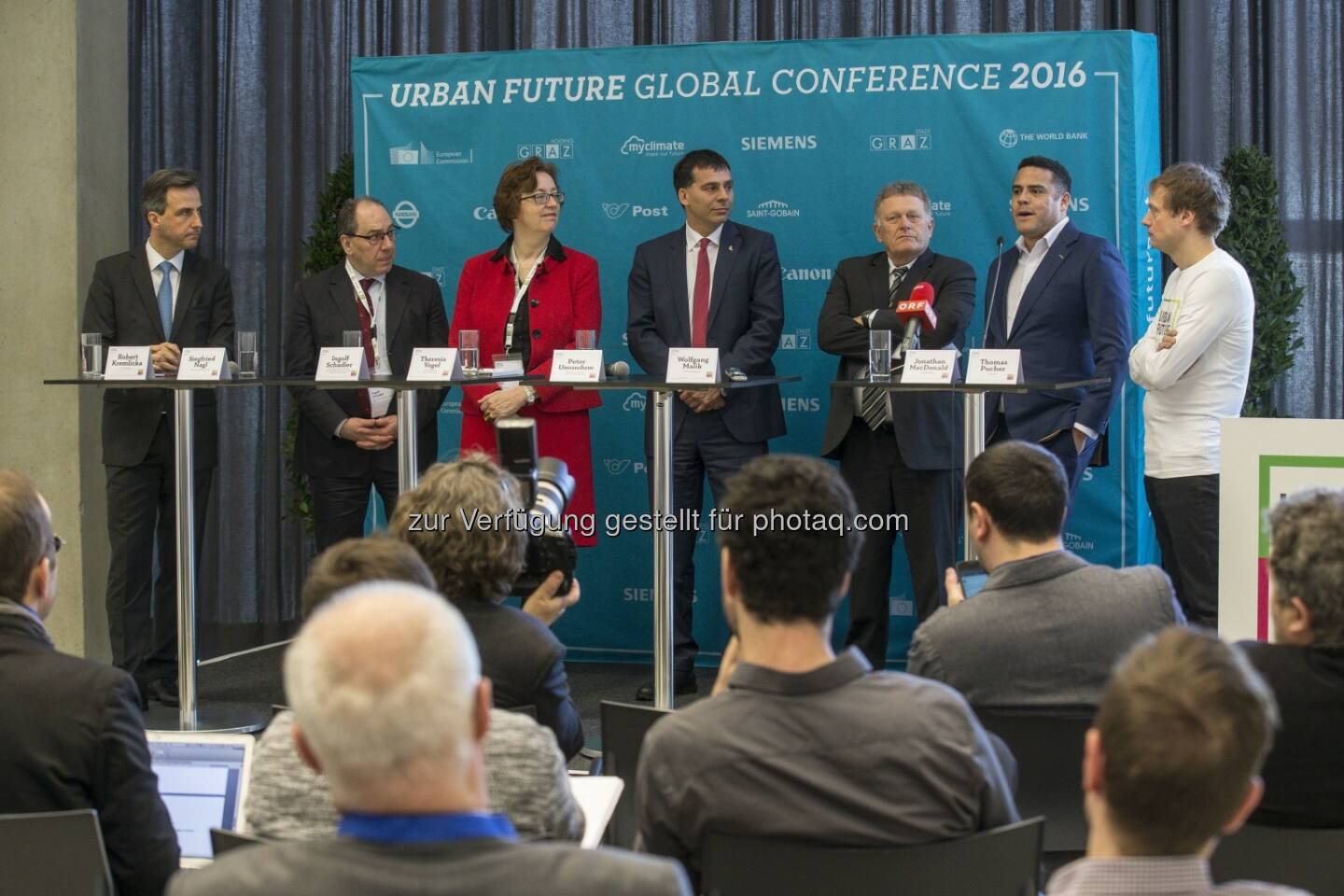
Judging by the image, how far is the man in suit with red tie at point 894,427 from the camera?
515 cm

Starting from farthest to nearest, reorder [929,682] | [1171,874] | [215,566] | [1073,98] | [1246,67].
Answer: [215,566] < [1246,67] < [1073,98] < [929,682] < [1171,874]

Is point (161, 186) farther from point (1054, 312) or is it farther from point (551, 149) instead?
point (1054, 312)

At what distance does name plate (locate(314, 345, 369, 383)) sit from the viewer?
4719 mm

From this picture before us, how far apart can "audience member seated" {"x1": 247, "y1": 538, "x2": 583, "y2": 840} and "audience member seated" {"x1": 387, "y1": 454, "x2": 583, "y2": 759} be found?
1.82 feet

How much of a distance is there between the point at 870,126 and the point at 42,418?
3.75 meters

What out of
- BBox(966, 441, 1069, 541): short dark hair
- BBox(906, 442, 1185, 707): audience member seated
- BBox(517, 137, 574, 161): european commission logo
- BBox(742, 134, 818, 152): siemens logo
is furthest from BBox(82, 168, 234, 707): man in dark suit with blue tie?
BBox(906, 442, 1185, 707): audience member seated

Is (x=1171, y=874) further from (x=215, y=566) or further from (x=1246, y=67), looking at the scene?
(x=215, y=566)

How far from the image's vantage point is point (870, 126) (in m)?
6.04

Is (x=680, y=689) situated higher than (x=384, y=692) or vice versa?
(x=384, y=692)

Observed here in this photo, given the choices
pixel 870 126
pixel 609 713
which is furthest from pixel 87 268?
pixel 609 713

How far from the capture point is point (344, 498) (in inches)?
218

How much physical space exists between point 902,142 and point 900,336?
52.3 inches

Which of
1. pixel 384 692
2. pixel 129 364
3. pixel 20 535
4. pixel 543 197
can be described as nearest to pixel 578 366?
pixel 543 197

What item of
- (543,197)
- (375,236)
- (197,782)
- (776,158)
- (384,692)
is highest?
(776,158)
